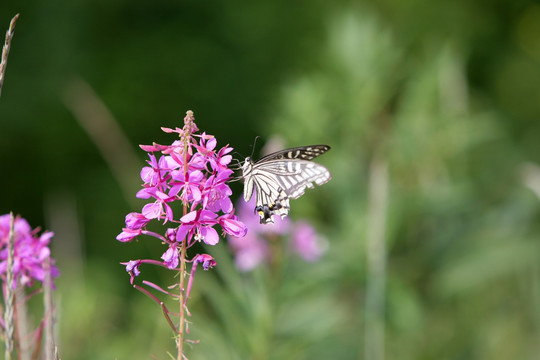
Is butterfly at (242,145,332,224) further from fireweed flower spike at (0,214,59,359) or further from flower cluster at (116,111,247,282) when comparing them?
fireweed flower spike at (0,214,59,359)

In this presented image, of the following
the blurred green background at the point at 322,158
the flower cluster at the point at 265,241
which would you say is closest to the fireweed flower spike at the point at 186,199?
the blurred green background at the point at 322,158

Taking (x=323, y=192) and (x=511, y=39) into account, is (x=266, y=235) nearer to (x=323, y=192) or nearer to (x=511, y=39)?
(x=323, y=192)

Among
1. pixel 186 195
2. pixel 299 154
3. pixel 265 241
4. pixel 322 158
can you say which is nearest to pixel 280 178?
pixel 299 154

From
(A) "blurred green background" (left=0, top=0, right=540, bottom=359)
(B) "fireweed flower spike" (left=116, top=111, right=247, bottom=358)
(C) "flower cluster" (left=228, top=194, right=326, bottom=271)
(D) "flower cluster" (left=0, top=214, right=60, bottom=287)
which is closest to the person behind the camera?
(B) "fireweed flower spike" (left=116, top=111, right=247, bottom=358)

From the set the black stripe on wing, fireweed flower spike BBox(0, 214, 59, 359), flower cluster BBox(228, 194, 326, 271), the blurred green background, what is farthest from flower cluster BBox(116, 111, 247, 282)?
flower cluster BBox(228, 194, 326, 271)

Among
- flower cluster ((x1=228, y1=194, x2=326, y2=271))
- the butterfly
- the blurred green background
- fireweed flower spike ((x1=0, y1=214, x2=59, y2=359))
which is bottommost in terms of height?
fireweed flower spike ((x1=0, y1=214, x2=59, y2=359))

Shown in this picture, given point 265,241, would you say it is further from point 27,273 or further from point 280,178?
point 27,273

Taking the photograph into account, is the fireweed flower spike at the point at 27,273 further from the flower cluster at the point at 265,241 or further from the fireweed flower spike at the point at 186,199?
the flower cluster at the point at 265,241
